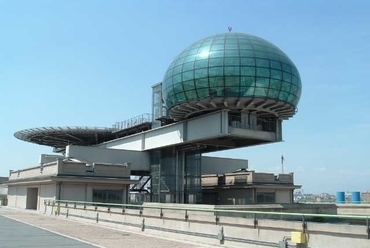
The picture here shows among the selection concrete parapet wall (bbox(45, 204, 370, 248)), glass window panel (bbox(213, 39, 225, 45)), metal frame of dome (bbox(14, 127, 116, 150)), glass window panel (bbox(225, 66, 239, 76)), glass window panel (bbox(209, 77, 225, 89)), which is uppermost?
glass window panel (bbox(213, 39, 225, 45))

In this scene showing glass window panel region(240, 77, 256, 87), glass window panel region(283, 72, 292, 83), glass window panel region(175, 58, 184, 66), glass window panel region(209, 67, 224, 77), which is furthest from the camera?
glass window panel region(175, 58, 184, 66)

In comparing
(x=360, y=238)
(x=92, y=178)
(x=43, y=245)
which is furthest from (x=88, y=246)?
(x=92, y=178)

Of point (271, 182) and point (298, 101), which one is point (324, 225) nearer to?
point (298, 101)

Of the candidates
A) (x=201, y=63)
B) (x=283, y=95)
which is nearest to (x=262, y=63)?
(x=283, y=95)

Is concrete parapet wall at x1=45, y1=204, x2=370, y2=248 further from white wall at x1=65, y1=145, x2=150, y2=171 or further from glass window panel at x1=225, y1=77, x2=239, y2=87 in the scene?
white wall at x1=65, y1=145, x2=150, y2=171

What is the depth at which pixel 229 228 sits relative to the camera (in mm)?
15273

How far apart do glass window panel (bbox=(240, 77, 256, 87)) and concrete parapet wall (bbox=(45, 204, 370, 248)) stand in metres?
24.4

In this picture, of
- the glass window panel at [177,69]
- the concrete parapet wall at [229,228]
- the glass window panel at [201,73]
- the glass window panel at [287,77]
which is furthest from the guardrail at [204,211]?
the glass window panel at [287,77]

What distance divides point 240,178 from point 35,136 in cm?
3845

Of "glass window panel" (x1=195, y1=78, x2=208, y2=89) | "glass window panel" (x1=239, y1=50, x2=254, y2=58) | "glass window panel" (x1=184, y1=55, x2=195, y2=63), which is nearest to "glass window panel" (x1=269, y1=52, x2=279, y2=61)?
"glass window panel" (x1=239, y1=50, x2=254, y2=58)

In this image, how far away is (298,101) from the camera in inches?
1989

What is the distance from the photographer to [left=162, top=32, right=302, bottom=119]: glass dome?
44.5 metres

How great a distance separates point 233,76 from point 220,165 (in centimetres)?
2664

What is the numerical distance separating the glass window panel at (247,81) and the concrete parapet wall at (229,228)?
24.4m
